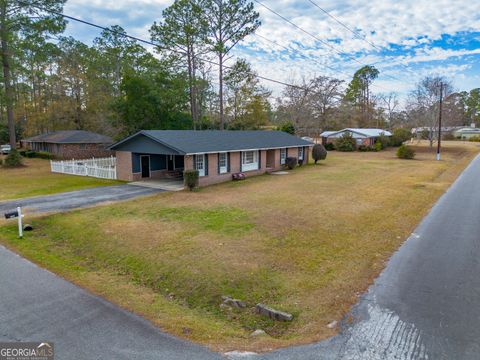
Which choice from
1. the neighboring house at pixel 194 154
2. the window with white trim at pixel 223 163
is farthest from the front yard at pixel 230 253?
the window with white trim at pixel 223 163

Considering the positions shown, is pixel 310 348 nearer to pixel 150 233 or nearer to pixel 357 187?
pixel 150 233

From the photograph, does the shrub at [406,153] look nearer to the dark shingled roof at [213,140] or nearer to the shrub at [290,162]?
the dark shingled roof at [213,140]

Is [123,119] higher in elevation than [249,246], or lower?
higher

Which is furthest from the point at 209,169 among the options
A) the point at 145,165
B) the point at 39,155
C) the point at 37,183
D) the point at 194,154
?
the point at 39,155

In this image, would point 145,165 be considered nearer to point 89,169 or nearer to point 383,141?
point 89,169

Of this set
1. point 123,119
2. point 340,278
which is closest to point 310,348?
point 340,278
